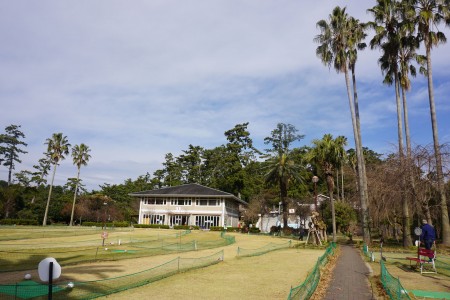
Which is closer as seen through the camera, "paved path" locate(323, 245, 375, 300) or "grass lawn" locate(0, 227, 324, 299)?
"paved path" locate(323, 245, 375, 300)

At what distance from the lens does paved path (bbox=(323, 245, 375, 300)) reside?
10.6 meters

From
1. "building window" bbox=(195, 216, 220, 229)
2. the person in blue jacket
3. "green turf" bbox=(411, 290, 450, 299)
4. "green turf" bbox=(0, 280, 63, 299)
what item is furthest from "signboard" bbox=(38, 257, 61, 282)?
"building window" bbox=(195, 216, 220, 229)

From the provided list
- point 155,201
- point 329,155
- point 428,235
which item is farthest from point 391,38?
point 155,201

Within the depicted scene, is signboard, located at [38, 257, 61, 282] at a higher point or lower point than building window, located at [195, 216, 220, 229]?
lower

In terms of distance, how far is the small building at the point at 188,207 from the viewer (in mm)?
60906

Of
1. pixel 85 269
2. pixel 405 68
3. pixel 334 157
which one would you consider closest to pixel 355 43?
pixel 405 68

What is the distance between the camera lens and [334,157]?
3925 cm

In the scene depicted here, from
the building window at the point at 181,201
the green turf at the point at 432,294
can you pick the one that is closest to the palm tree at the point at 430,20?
the green turf at the point at 432,294

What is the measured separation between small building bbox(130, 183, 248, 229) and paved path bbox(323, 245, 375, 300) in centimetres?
4374

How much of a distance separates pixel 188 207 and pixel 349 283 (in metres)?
51.7

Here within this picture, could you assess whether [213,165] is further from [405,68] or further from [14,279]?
[14,279]

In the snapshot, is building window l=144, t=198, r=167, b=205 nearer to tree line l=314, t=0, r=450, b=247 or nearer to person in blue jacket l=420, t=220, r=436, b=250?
tree line l=314, t=0, r=450, b=247

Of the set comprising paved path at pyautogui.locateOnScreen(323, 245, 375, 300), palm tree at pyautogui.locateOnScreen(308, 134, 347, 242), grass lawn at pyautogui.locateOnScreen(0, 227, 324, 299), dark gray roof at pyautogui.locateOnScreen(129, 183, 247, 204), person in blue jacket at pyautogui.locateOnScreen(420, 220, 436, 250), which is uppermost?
palm tree at pyautogui.locateOnScreen(308, 134, 347, 242)

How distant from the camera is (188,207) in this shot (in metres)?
62.9
